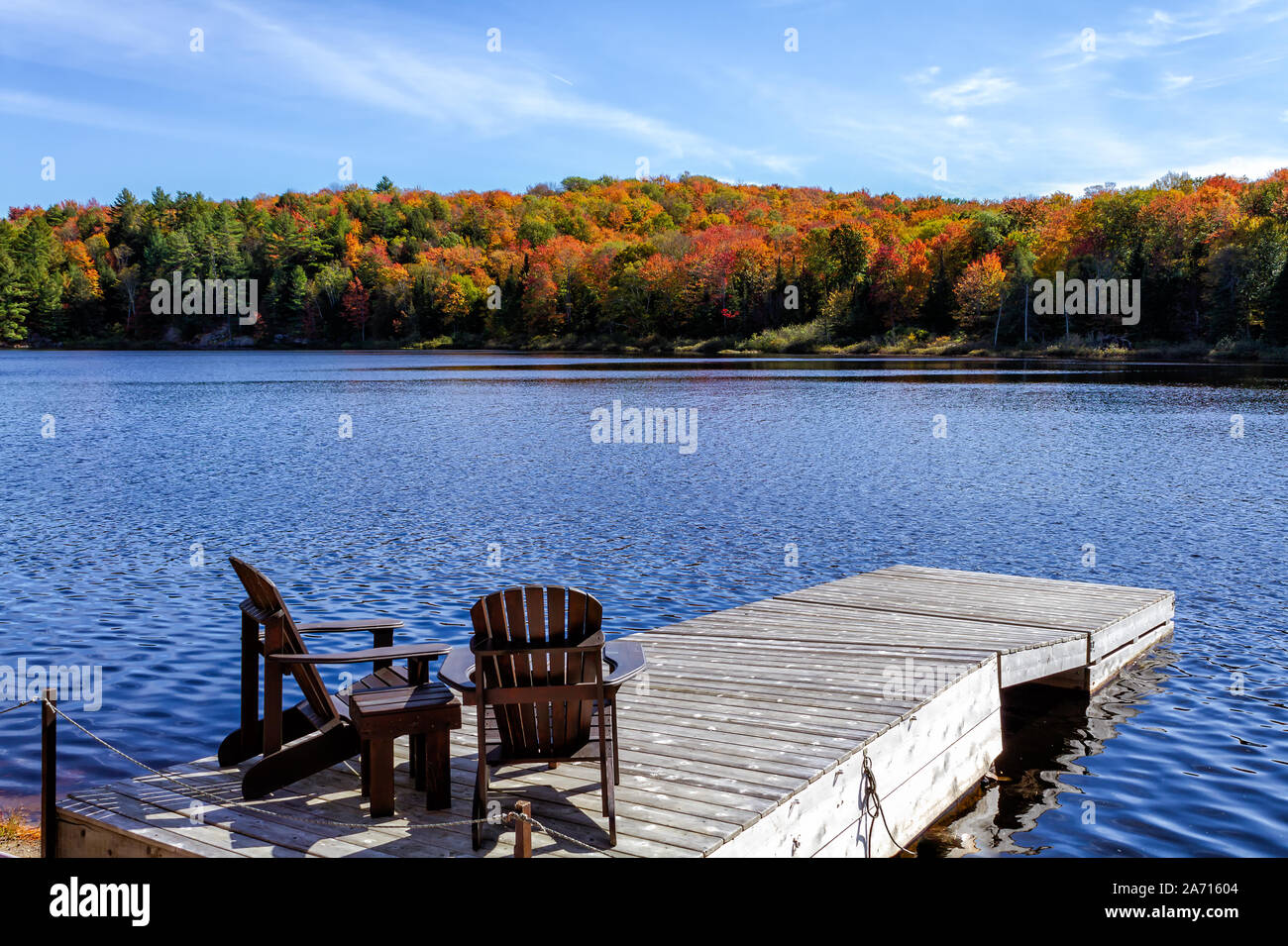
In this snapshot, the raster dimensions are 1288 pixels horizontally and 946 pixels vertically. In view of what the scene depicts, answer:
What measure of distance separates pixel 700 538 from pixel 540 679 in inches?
475

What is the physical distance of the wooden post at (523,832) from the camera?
183 inches

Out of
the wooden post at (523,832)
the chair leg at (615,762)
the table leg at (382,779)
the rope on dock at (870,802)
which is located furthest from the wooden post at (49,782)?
the rope on dock at (870,802)

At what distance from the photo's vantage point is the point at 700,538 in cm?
1731

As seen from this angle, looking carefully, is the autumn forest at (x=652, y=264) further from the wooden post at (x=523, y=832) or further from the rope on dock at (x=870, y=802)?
the wooden post at (x=523, y=832)

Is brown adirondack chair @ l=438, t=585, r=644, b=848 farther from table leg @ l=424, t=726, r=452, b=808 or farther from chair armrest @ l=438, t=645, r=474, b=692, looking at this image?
table leg @ l=424, t=726, r=452, b=808

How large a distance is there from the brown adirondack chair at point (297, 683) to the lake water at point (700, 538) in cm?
288

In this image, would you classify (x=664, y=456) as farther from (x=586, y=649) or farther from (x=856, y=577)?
(x=586, y=649)

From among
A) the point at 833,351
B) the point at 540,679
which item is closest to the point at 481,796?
the point at 540,679

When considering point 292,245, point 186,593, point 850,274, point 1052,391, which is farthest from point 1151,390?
point 292,245

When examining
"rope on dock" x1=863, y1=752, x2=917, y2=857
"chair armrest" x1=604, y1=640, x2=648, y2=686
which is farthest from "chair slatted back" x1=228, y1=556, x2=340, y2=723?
"rope on dock" x1=863, y1=752, x2=917, y2=857

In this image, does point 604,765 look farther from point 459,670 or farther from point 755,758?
point 755,758

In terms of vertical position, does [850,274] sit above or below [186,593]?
above

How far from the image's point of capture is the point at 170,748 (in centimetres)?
861
